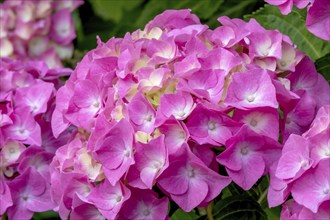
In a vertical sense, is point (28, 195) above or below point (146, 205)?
below

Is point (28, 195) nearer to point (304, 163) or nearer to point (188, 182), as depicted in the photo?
point (188, 182)

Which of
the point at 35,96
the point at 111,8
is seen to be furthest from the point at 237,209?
the point at 111,8

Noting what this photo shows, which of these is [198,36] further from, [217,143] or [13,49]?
[13,49]

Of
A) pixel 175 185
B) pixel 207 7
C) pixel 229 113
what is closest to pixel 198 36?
pixel 229 113

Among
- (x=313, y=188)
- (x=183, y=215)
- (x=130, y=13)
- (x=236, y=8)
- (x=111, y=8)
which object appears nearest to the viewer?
(x=313, y=188)

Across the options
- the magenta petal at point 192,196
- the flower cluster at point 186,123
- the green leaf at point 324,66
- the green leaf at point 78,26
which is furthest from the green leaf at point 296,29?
the green leaf at point 78,26

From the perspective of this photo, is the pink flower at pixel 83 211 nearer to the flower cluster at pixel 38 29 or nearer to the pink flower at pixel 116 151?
the pink flower at pixel 116 151

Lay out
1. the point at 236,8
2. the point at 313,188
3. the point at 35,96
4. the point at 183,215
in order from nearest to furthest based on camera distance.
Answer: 1. the point at 313,188
2. the point at 183,215
3. the point at 35,96
4. the point at 236,8

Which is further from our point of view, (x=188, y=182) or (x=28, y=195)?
(x=28, y=195)
